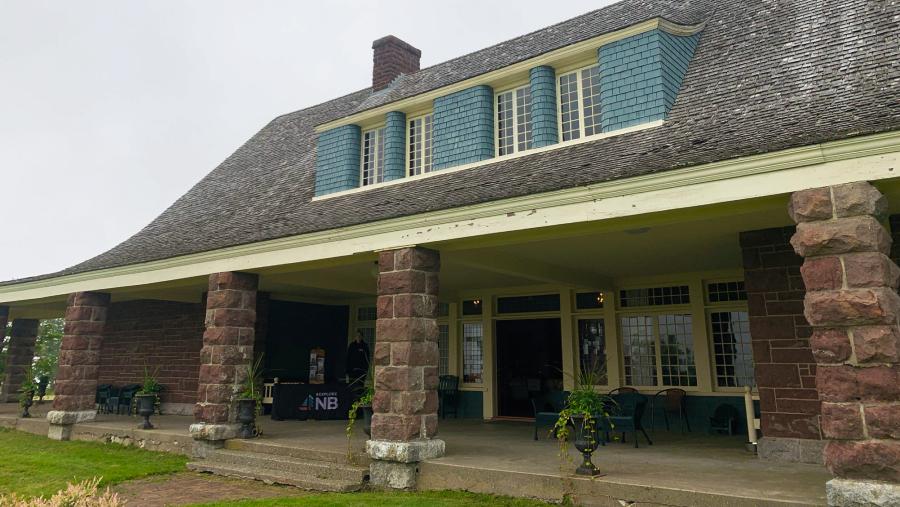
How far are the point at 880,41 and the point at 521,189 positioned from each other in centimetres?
469

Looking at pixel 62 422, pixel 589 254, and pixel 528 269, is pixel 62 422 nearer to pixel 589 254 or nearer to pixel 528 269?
pixel 528 269

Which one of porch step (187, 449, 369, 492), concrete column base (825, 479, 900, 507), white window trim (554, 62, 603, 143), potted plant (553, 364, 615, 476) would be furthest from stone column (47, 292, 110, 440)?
concrete column base (825, 479, 900, 507)

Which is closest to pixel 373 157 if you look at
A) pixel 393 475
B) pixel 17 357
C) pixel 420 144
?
pixel 420 144

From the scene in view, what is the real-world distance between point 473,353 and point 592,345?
3050 millimetres

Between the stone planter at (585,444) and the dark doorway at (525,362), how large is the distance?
6.22m

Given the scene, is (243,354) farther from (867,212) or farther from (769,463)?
(867,212)

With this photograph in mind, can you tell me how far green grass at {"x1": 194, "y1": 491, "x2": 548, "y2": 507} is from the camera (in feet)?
21.2

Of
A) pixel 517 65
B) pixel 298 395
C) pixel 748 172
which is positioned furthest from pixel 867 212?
pixel 298 395

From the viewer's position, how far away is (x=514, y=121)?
400 inches

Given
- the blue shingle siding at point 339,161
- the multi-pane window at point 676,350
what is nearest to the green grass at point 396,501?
the multi-pane window at point 676,350

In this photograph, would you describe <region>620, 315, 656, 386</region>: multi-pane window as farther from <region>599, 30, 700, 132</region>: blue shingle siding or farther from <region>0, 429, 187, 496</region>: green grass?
<region>0, 429, 187, 496</region>: green grass

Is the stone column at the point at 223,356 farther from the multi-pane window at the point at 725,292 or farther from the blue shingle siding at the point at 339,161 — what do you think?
the multi-pane window at the point at 725,292

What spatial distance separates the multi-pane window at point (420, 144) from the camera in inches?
443

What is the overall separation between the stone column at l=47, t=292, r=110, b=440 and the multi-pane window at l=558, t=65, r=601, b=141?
428 inches
